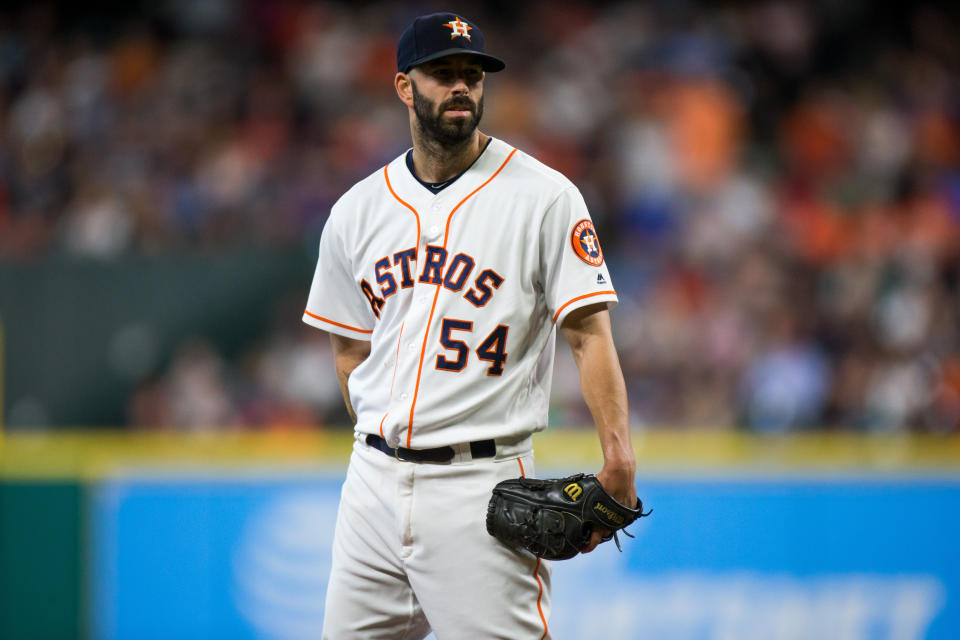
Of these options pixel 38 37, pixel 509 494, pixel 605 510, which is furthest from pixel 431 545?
pixel 38 37

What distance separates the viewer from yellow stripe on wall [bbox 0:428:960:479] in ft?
19.0

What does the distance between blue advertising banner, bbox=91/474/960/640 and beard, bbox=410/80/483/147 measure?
3.06 metres

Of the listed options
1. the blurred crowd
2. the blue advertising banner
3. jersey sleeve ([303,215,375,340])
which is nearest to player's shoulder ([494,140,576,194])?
jersey sleeve ([303,215,375,340])

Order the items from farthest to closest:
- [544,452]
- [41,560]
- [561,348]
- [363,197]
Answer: [561,348] → [41,560] → [544,452] → [363,197]

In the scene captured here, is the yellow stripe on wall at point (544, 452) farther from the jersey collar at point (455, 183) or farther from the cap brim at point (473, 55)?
the cap brim at point (473, 55)

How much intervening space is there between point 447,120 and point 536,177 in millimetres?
264

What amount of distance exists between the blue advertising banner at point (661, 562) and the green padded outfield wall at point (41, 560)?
0.12 meters

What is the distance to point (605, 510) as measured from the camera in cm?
283

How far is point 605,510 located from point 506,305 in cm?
55

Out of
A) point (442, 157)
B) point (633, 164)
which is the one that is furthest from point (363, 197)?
point (633, 164)


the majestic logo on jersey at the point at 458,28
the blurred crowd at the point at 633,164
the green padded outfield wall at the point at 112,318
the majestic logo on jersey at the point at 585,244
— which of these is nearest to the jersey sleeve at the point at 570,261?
the majestic logo on jersey at the point at 585,244

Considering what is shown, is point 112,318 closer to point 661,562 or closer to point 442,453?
point 661,562

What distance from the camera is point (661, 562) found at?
5.71 metres

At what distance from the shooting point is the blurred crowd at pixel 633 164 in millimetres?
7004
